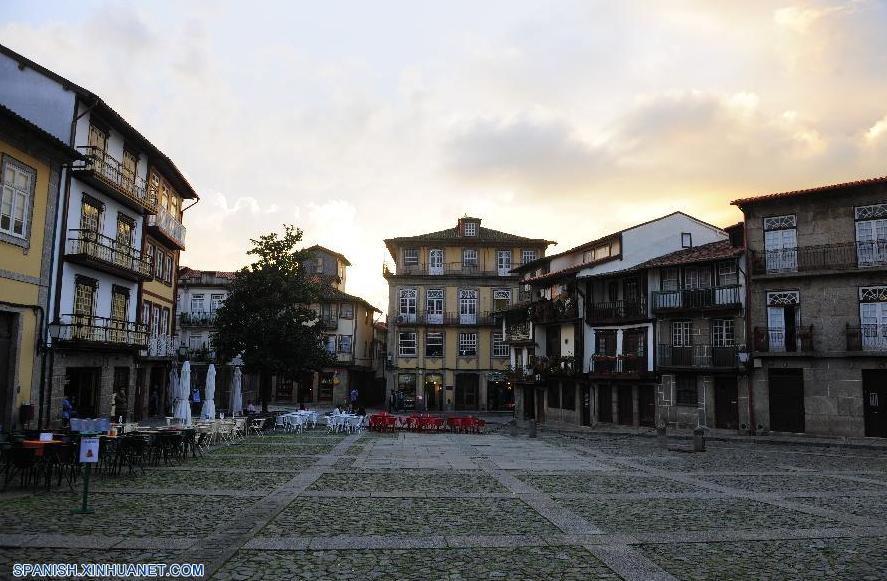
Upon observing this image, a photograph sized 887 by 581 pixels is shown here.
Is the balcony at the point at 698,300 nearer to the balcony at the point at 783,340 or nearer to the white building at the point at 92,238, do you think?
the balcony at the point at 783,340

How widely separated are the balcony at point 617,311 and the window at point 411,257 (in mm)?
22194

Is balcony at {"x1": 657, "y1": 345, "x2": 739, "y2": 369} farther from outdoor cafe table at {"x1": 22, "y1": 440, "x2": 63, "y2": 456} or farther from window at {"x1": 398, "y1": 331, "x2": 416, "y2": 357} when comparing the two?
outdoor cafe table at {"x1": 22, "y1": 440, "x2": 63, "y2": 456}

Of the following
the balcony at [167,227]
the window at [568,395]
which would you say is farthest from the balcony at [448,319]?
the balcony at [167,227]

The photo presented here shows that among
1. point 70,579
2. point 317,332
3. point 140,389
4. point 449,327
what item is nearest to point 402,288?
point 449,327

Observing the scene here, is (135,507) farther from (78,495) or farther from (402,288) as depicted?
(402,288)

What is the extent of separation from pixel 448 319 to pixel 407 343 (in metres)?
4.23

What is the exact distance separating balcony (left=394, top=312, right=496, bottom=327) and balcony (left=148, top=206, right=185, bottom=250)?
23.3 metres

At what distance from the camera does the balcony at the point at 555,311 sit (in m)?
40.2

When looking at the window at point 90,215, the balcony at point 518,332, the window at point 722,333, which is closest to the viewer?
the window at point 90,215

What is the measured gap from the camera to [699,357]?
108 feet

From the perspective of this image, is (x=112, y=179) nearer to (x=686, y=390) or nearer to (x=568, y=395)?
(x=568, y=395)

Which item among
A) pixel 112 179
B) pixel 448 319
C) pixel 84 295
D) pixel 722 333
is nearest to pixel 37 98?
pixel 112 179

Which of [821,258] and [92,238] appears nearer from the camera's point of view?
[92,238]

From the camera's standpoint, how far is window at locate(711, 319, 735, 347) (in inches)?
1272
